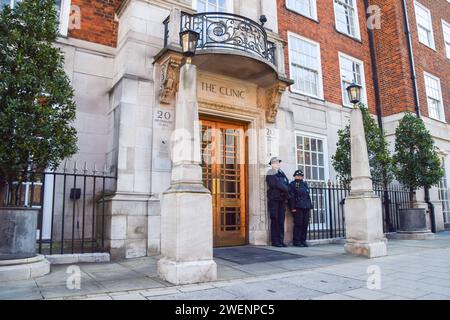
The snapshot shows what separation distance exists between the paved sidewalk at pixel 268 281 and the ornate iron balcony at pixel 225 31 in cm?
472

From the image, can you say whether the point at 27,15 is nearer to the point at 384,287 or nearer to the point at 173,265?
the point at 173,265

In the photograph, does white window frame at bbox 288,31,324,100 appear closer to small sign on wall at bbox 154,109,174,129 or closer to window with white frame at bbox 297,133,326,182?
window with white frame at bbox 297,133,326,182

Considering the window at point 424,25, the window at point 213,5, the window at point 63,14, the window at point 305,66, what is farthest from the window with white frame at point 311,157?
the window at point 424,25

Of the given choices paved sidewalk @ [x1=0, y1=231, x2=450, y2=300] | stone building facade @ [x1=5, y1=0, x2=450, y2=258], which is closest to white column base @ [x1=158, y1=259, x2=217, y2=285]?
paved sidewalk @ [x1=0, y1=231, x2=450, y2=300]

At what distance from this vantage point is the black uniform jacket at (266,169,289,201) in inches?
332

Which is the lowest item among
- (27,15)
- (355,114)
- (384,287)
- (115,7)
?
(384,287)

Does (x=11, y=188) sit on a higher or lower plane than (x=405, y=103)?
lower

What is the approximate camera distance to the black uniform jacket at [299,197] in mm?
8625

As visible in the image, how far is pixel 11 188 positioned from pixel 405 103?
1398 centimetres

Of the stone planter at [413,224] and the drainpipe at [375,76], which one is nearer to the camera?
the stone planter at [413,224]

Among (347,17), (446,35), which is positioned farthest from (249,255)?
(446,35)

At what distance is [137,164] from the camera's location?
7262 mm

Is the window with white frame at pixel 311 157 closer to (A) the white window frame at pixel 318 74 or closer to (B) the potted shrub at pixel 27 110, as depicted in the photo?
(A) the white window frame at pixel 318 74
